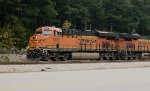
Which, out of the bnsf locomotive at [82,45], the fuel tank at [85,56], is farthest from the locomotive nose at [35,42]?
the fuel tank at [85,56]

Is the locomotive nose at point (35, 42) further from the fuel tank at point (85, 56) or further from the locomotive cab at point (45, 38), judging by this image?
the fuel tank at point (85, 56)

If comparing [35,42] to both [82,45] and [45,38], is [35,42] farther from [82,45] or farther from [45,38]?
[82,45]

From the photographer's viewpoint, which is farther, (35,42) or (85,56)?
(85,56)

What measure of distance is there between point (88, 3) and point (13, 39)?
2643 centimetres

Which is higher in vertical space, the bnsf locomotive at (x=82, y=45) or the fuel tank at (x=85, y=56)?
the bnsf locomotive at (x=82, y=45)

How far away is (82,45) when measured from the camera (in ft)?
112

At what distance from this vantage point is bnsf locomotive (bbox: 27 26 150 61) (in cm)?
3078

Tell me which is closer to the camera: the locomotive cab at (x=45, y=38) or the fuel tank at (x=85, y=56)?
the locomotive cab at (x=45, y=38)

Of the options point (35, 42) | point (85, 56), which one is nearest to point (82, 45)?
point (85, 56)

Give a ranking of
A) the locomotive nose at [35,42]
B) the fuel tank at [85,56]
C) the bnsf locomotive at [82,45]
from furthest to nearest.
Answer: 1. the fuel tank at [85,56]
2. the bnsf locomotive at [82,45]
3. the locomotive nose at [35,42]

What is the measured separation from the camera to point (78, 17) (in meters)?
63.2

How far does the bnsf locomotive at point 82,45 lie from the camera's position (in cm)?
3078

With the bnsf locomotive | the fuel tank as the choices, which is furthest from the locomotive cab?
the fuel tank

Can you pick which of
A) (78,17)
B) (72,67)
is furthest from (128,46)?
(78,17)
